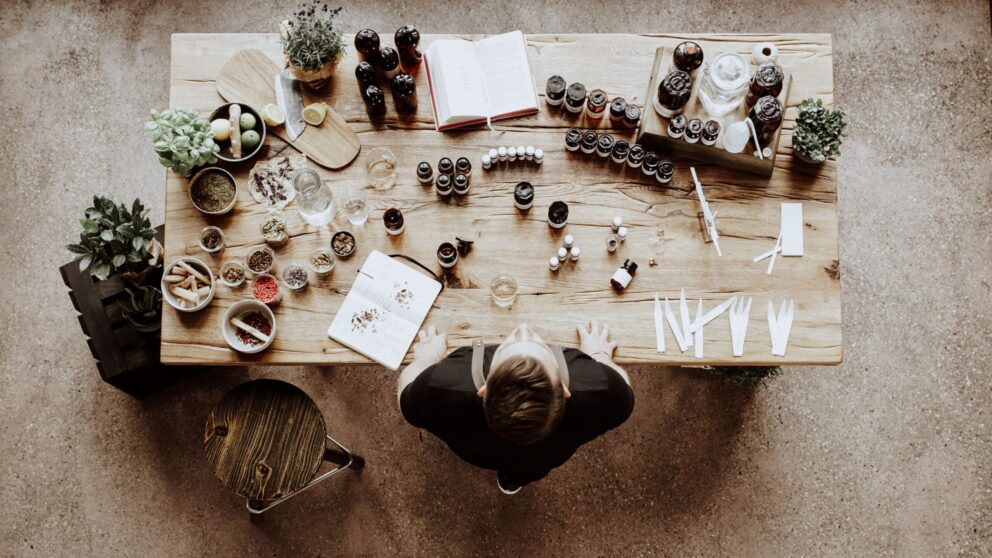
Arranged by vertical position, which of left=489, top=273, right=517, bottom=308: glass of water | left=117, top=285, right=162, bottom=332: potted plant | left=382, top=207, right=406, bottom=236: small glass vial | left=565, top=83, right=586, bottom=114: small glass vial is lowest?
left=117, top=285, right=162, bottom=332: potted plant

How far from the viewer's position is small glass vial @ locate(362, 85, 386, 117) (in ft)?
6.65

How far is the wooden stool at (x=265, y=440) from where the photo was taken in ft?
7.00

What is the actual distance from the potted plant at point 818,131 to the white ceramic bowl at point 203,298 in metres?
1.98

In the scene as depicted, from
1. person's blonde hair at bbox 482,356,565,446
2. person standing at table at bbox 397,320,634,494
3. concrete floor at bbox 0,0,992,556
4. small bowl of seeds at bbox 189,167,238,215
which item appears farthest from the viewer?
concrete floor at bbox 0,0,992,556

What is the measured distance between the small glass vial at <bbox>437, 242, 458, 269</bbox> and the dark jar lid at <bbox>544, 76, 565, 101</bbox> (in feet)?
2.03

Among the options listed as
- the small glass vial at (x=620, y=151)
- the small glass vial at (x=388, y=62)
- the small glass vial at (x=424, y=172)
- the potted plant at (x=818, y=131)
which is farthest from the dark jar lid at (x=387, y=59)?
the potted plant at (x=818, y=131)

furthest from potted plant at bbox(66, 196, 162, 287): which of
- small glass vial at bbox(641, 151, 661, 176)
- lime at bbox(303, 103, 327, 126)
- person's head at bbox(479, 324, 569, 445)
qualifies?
small glass vial at bbox(641, 151, 661, 176)

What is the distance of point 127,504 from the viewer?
8.83 ft

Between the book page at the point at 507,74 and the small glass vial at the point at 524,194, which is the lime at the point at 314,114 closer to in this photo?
the book page at the point at 507,74

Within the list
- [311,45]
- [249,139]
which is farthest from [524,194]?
[249,139]

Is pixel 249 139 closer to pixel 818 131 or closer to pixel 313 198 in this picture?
pixel 313 198

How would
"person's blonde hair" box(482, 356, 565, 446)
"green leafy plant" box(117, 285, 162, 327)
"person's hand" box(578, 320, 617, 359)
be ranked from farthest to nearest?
1. "green leafy plant" box(117, 285, 162, 327)
2. "person's hand" box(578, 320, 617, 359)
3. "person's blonde hair" box(482, 356, 565, 446)

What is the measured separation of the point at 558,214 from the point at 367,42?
2.83 ft

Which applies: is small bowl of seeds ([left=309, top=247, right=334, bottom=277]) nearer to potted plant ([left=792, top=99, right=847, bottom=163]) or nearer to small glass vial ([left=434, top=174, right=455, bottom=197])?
small glass vial ([left=434, top=174, right=455, bottom=197])
